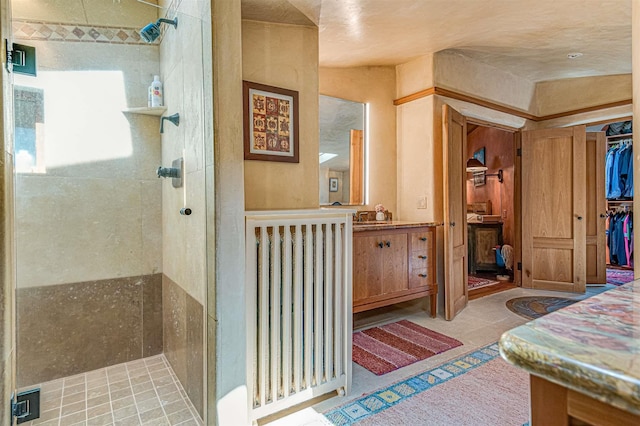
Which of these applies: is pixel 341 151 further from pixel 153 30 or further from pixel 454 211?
pixel 153 30

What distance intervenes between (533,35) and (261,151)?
9.10 feet

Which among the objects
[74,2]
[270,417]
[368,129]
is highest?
[74,2]

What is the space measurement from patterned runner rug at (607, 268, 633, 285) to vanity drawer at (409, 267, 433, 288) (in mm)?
3185

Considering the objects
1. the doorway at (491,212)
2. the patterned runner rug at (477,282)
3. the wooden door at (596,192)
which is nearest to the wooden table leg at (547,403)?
the patterned runner rug at (477,282)

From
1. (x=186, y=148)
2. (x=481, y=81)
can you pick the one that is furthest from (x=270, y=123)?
(x=481, y=81)

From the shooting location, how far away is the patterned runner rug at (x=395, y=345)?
232 centimetres

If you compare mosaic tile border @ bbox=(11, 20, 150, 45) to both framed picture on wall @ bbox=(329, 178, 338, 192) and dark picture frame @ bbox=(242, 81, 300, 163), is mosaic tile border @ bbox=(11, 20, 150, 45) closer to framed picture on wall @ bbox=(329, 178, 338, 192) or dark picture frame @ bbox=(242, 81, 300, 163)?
dark picture frame @ bbox=(242, 81, 300, 163)

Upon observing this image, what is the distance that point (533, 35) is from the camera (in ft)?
9.98

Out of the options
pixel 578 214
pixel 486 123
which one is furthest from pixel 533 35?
pixel 578 214

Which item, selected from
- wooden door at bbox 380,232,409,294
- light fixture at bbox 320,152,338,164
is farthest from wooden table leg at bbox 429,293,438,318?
light fixture at bbox 320,152,338,164

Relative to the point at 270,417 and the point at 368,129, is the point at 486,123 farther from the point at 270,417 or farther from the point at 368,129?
the point at 270,417

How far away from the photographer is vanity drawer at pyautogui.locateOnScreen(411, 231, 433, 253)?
119 inches

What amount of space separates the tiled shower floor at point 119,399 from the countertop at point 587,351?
5.78ft

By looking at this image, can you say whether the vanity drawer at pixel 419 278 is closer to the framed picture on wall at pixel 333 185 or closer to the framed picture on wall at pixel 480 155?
the framed picture on wall at pixel 333 185
